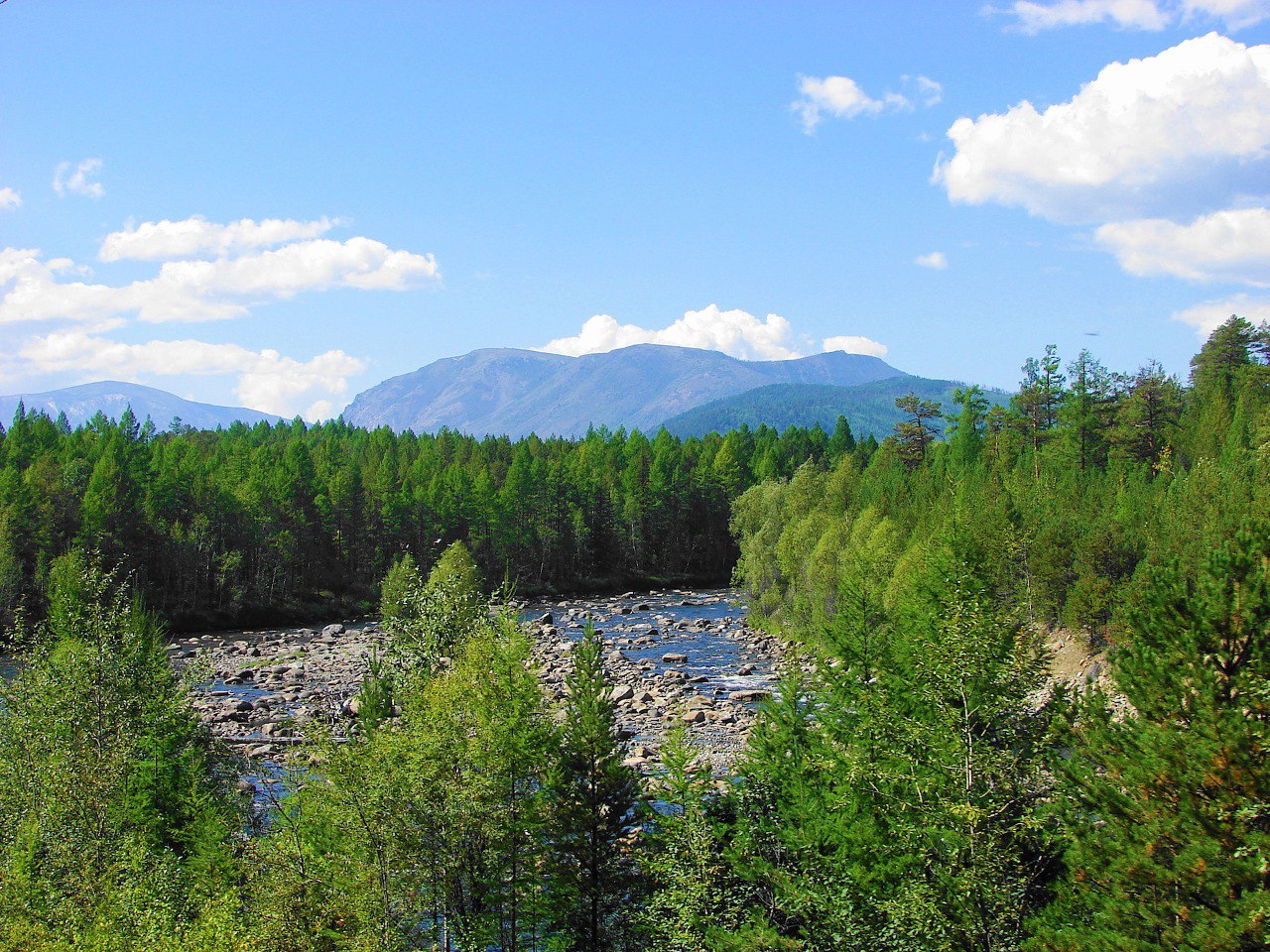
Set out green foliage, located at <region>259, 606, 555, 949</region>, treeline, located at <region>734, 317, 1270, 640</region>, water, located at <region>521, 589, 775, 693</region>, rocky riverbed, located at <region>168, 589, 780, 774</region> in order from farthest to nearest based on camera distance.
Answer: water, located at <region>521, 589, 775, 693</region> < treeline, located at <region>734, 317, 1270, 640</region> < rocky riverbed, located at <region>168, 589, 780, 774</region> < green foliage, located at <region>259, 606, 555, 949</region>

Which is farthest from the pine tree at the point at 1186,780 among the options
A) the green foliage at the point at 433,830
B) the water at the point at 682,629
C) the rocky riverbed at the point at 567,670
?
the water at the point at 682,629

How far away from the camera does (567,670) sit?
60531 mm

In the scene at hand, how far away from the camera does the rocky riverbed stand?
43562 mm

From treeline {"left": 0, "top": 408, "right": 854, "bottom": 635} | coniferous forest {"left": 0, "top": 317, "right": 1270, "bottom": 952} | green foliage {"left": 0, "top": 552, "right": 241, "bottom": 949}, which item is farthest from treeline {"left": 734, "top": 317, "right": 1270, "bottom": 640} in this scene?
treeline {"left": 0, "top": 408, "right": 854, "bottom": 635}

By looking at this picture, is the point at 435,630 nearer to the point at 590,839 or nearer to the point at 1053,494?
the point at 590,839

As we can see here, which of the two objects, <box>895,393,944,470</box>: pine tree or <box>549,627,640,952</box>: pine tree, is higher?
<box>895,393,944,470</box>: pine tree

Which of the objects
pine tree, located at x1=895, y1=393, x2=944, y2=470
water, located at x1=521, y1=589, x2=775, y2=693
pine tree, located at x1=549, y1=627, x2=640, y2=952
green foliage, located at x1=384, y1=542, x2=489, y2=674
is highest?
pine tree, located at x1=895, y1=393, x2=944, y2=470

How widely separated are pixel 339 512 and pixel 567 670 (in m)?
47.4

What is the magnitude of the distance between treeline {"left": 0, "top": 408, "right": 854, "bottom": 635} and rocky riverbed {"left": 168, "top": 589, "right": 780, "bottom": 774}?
10.7 meters

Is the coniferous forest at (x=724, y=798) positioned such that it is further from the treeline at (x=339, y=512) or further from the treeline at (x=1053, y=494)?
the treeline at (x=339, y=512)

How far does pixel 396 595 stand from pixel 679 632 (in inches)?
996

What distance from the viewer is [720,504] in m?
122

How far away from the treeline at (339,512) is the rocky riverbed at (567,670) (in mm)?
10718

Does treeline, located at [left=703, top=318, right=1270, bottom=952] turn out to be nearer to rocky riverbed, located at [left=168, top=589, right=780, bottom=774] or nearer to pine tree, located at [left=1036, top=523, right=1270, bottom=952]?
pine tree, located at [left=1036, top=523, right=1270, bottom=952]
